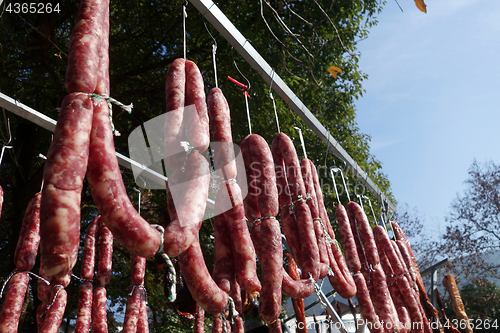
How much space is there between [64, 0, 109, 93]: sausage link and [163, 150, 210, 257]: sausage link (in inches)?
21.3

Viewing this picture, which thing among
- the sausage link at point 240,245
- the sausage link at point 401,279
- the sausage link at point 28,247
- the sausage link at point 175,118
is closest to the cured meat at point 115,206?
the sausage link at point 175,118

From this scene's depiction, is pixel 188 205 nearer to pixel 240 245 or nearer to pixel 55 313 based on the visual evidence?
pixel 240 245

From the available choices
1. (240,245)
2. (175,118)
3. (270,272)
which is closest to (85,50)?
(175,118)

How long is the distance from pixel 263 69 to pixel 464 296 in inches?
663

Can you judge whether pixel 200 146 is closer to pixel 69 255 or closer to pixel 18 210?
pixel 69 255

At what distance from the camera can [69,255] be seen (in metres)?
1.14

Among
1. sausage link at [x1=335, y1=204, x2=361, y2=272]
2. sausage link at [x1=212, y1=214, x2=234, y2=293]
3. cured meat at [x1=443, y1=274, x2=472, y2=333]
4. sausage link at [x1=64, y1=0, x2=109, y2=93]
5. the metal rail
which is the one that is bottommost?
cured meat at [x1=443, y1=274, x2=472, y2=333]

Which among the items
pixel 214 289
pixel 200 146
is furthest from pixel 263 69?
pixel 214 289

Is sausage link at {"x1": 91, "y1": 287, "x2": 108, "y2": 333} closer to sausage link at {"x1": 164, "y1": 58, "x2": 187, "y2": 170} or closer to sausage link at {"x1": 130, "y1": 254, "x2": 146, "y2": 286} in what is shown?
sausage link at {"x1": 130, "y1": 254, "x2": 146, "y2": 286}

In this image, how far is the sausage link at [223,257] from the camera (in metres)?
1.98

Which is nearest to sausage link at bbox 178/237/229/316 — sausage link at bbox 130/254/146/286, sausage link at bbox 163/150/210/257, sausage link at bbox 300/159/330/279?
sausage link at bbox 163/150/210/257

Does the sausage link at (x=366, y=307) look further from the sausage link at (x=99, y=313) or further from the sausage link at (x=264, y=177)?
the sausage link at (x=99, y=313)

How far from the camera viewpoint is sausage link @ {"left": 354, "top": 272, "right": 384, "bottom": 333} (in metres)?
3.45

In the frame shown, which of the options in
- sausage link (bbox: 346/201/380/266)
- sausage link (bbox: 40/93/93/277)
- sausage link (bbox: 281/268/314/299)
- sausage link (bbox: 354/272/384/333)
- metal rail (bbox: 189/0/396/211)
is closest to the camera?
sausage link (bbox: 40/93/93/277)
